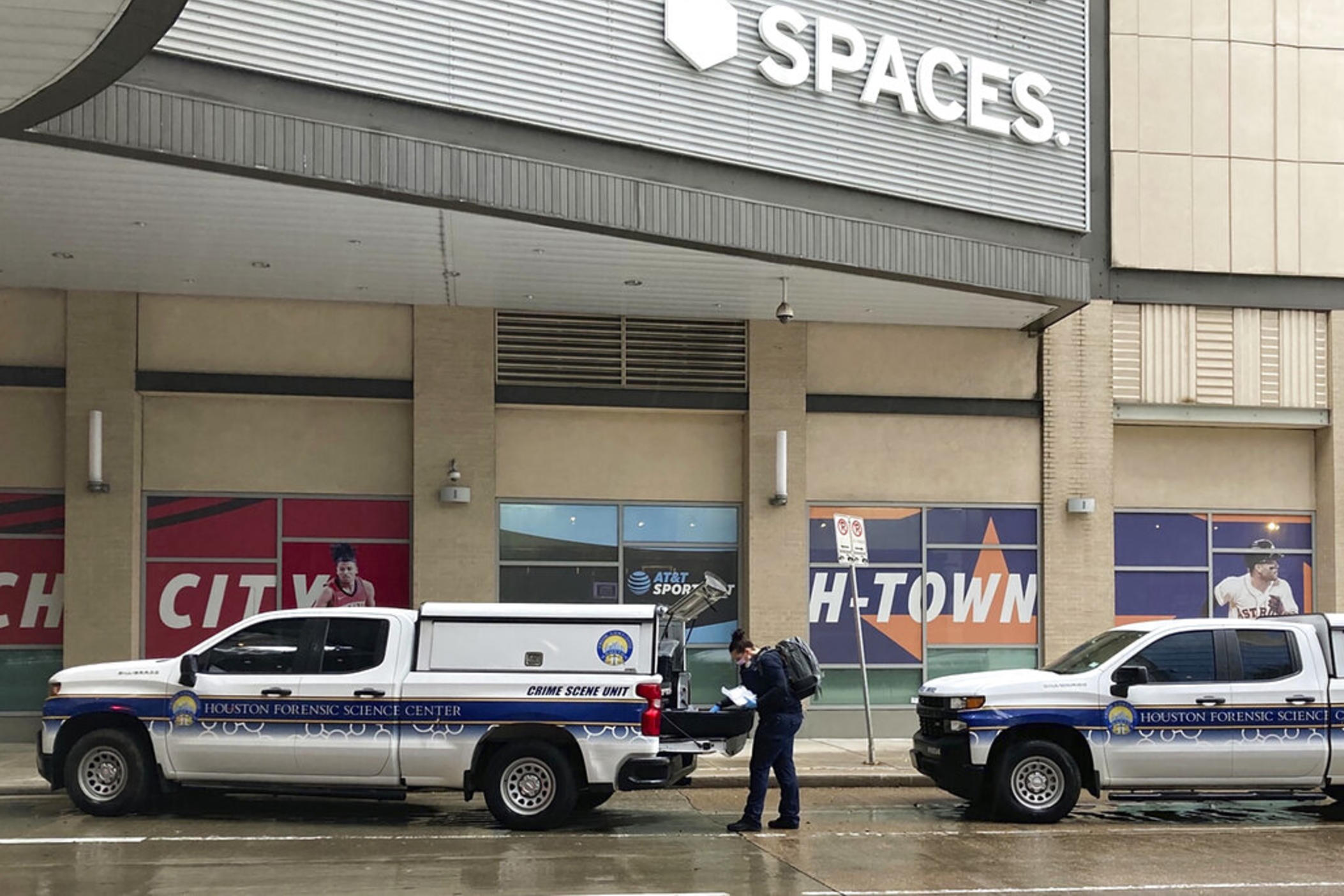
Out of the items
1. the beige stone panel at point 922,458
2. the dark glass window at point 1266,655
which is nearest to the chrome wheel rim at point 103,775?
the dark glass window at point 1266,655

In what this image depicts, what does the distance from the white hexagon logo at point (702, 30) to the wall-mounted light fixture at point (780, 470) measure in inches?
204

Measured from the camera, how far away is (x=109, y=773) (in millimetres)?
13492

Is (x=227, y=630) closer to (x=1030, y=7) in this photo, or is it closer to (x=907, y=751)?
(x=907, y=751)

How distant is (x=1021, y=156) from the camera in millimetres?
19797

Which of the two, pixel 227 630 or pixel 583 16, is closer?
pixel 227 630

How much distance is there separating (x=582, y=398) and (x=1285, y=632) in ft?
30.3

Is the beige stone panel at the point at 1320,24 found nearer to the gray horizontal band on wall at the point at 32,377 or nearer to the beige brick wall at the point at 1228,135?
the beige brick wall at the point at 1228,135

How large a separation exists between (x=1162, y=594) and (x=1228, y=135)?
6.53 meters

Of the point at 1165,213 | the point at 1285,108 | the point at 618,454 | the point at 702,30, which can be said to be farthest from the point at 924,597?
the point at 1285,108

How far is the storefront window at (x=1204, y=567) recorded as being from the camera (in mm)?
21875

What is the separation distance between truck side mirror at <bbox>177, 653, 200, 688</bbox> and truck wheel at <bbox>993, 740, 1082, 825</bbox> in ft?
23.0

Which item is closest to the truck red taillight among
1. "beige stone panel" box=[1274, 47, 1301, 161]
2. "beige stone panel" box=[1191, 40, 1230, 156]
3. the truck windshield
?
the truck windshield

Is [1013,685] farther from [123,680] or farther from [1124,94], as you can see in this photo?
[1124,94]

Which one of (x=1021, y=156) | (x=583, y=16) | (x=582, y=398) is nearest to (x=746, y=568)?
(x=582, y=398)
